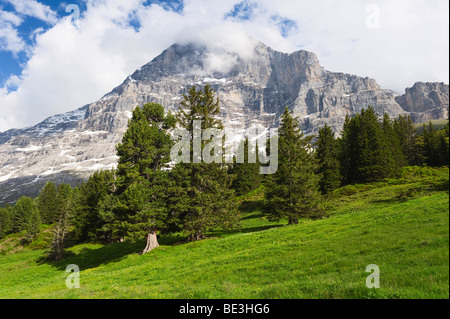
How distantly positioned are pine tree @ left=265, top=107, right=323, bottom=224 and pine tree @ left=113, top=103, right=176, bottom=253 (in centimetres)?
1281

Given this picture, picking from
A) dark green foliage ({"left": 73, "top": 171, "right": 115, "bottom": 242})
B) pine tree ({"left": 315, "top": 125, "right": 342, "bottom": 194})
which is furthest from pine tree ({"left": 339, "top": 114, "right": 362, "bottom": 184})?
dark green foliage ({"left": 73, "top": 171, "right": 115, "bottom": 242})

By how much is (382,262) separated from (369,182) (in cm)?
4828

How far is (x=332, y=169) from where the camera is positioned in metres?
57.0

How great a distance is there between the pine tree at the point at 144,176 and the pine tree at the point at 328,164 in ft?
107

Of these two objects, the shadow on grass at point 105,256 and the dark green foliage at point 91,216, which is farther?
the dark green foliage at point 91,216

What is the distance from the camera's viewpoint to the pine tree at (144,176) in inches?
1096

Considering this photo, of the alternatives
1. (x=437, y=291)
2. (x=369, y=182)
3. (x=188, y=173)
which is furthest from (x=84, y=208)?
(x=437, y=291)

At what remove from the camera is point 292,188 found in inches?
1214

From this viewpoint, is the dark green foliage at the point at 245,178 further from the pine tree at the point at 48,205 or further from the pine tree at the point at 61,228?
the pine tree at the point at 48,205

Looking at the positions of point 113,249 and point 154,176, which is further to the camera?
point 113,249

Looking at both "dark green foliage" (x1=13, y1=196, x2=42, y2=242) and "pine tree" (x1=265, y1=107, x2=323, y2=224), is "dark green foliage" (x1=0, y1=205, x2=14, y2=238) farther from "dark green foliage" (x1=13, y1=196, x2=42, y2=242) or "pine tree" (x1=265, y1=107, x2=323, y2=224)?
"pine tree" (x1=265, y1=107, x2=323, y2=224)

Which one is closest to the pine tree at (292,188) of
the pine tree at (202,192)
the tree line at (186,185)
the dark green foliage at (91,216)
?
the tree line at (186,185)

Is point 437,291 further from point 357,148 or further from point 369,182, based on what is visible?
point 357,148

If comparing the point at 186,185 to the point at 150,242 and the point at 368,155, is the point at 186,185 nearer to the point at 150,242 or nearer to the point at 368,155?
the point at 150,242
